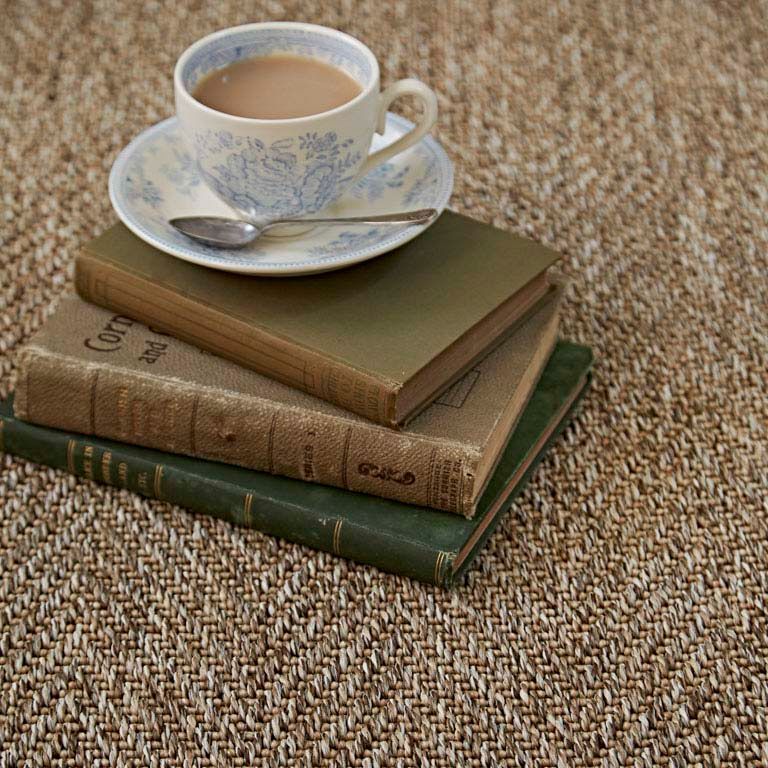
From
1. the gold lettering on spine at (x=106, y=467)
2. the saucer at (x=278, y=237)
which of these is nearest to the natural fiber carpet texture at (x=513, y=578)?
the gold lettering on spine at (x=106, y=467)

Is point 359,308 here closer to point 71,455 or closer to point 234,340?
point 234,340

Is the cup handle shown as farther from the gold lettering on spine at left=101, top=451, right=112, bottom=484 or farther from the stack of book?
the gold lettering on spine at left=101, top=451, right=112, bottom=484

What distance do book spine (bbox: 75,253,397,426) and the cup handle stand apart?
0.43 ft

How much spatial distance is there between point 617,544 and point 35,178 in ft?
1.88

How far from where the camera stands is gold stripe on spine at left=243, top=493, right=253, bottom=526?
2.10 feet

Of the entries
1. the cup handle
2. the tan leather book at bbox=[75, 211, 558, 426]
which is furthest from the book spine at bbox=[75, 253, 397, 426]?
the cup handle

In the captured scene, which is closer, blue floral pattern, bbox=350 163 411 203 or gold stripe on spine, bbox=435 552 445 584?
gold stripe on spine, bbox=435 552 445 584

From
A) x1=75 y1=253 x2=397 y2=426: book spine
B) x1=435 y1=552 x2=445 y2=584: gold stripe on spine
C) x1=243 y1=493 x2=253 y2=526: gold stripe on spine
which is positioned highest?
x1=75 y1=253 x2=397 y2=426: book spine

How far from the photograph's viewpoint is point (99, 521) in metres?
0.66

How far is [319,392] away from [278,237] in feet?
0.39

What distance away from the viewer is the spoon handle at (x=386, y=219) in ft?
2.25

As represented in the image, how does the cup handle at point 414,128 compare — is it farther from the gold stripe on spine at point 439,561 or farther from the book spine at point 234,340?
the gold stripe on spine at point 439,561

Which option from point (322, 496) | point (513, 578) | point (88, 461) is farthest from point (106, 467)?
point (513, 578)

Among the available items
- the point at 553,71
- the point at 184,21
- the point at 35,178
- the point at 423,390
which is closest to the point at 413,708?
the point at 423,390
